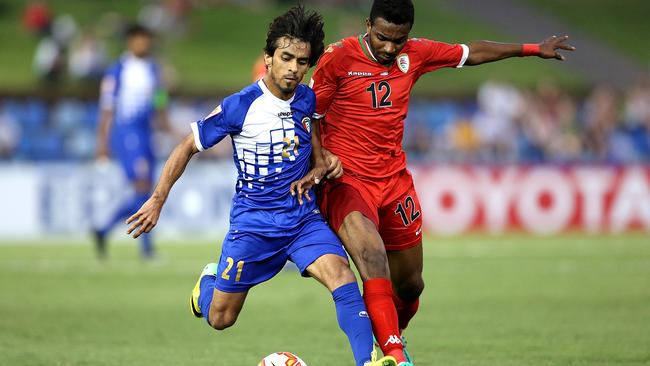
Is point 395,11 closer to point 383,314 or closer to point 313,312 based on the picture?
point 383,314

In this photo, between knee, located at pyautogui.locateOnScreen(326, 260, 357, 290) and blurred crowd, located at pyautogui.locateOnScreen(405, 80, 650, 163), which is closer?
knee, located at pyautogui.locateOnScreen(326, 260, 357, 290)

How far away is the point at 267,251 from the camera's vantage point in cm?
719

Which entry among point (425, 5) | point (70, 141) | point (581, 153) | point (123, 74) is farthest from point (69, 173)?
point (425, 5)

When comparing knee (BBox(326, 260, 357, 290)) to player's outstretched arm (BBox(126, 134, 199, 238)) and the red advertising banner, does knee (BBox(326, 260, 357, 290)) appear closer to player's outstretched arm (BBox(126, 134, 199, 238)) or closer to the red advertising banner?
player's outstretched arm (BBox(126, 134, 199, 238))

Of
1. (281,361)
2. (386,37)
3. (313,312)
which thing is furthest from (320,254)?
(313,312)


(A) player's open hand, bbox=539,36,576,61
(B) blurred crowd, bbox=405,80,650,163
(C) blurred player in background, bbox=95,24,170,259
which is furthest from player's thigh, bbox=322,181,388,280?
(B) blurred crowd, bbox=405,80,650,163

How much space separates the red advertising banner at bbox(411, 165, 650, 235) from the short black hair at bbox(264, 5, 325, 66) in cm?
1364

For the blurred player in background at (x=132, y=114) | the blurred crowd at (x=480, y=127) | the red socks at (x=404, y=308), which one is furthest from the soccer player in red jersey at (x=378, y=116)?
the blurred crowd at (x=480, y=127)

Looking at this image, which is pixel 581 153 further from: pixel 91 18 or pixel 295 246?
pixel 295 246

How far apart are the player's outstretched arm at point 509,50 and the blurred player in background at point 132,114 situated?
7972 millimetres

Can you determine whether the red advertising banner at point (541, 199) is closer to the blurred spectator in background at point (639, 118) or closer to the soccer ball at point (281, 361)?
the blurred spectator in background at point (639, 118)

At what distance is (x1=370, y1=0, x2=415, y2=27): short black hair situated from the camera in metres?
7.33

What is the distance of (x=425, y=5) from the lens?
34.7 m

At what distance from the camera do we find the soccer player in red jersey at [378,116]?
7.41 m
